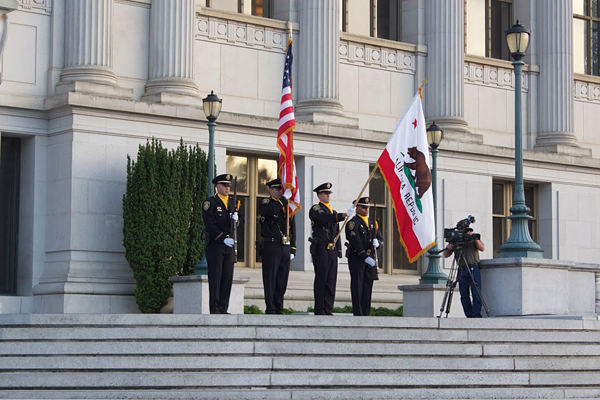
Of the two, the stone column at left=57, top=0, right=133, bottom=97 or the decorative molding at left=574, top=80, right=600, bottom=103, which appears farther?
the decorative molding at left=574, top=80, right=600, bottom=103

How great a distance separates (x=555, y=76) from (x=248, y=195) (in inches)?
400

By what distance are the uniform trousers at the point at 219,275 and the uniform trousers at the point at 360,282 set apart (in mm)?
2536

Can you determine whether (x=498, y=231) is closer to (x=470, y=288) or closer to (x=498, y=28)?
(x=498, y=28)

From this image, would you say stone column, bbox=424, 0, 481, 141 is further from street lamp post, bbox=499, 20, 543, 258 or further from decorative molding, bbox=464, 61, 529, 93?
street lamp post, bbox=499, 20, 543, 258

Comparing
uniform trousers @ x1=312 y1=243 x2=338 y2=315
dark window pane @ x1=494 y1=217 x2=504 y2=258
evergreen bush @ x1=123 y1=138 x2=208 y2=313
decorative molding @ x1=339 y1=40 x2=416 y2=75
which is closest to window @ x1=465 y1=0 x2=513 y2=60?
decorative molding @ x1=339 y1=40 x2=416 y2=75

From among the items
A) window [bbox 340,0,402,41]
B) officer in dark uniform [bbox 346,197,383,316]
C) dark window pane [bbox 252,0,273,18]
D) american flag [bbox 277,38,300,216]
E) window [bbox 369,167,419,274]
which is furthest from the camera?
window [bbox 340,0,402,41]

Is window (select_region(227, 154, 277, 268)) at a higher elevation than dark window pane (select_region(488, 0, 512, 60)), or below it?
below

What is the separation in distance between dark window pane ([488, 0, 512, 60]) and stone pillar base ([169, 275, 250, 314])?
12.9 m

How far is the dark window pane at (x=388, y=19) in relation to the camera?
104ft

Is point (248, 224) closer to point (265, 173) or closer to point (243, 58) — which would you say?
point (265, 173)

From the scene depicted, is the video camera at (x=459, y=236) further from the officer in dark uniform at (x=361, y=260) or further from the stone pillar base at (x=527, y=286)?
the officer in dark uniform at (x=361, y=260)

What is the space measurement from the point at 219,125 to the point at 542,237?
33.6ft

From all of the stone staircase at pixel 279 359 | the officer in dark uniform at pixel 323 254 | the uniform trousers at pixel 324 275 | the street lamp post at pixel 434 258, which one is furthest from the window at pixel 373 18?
the stone staircase at pixel 279 359

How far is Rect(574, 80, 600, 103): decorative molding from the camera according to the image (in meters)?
34.9
